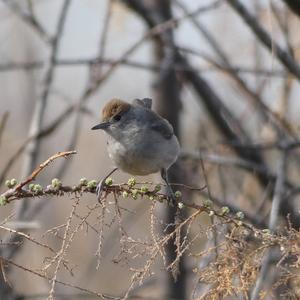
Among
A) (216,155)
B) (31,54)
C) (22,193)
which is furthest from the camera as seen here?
(31,54)

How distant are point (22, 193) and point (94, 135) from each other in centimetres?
1095

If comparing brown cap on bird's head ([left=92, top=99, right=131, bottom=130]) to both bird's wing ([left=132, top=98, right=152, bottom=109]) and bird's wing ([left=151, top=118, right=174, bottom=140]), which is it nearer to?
bird's wing ([left=132, top=98, right=152, bottom=109])

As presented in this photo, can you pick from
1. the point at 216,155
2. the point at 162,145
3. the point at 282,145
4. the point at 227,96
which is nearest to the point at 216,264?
the point at 162,145

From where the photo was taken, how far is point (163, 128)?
3814 mm

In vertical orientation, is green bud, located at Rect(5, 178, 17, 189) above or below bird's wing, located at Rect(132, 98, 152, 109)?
below

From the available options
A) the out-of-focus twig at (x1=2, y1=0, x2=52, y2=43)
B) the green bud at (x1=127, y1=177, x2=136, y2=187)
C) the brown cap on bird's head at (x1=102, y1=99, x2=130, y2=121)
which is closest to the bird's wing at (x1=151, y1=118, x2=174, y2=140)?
the brown cap on bird's head at (x1=102, y1=99, x2=130, y2=121)

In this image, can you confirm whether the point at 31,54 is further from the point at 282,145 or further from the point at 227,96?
the point at 282,145

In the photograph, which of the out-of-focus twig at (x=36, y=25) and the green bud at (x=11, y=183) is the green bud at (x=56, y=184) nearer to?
the green bud at (x=11, y=183)

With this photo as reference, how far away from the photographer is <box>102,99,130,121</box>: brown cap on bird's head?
13.1 feet

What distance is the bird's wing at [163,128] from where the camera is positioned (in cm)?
375

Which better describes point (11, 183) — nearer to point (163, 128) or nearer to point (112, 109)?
point (163, 128)

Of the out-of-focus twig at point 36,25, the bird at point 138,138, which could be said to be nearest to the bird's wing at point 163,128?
the bird at point 138,138

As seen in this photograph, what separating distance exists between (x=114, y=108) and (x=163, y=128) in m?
0.33

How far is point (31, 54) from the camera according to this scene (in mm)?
8422
